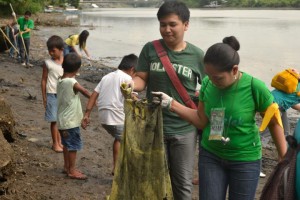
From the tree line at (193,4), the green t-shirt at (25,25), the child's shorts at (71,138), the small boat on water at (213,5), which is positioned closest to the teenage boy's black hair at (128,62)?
the child's shorts at (71,138)

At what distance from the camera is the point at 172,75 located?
151 inches

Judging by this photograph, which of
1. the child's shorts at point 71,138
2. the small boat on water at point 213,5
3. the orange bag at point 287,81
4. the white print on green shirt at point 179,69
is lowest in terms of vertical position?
the small boat on water at point 213,5

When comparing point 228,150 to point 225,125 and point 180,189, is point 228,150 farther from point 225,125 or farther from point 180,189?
point 180,189

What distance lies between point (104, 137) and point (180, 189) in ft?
12.7

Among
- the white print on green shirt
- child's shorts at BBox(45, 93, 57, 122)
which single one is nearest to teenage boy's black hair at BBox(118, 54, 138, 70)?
the white print on green shirt

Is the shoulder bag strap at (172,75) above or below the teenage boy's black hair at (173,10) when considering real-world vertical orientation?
below

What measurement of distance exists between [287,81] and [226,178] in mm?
2664

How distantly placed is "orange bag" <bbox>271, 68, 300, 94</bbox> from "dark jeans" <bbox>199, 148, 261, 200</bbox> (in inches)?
99.6

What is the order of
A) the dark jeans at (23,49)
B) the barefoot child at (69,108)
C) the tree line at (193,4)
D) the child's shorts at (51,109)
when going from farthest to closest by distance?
the tree line at (193,4) < the dark jeans at (23,49) < the child's shorts at (51,109) < the barefoot child at (69,108)

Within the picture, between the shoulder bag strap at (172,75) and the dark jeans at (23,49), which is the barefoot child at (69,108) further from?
the dark jeans at (23,49)

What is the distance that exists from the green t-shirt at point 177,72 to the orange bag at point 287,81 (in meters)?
2.03

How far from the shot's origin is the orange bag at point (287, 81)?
220 inches

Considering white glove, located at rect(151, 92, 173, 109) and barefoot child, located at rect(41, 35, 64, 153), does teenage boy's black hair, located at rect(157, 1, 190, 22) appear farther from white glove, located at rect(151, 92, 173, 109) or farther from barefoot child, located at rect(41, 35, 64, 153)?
barefoot child, located at rect(41, 35, 64, 153)

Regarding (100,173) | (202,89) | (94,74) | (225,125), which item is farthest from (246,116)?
(94,74)
